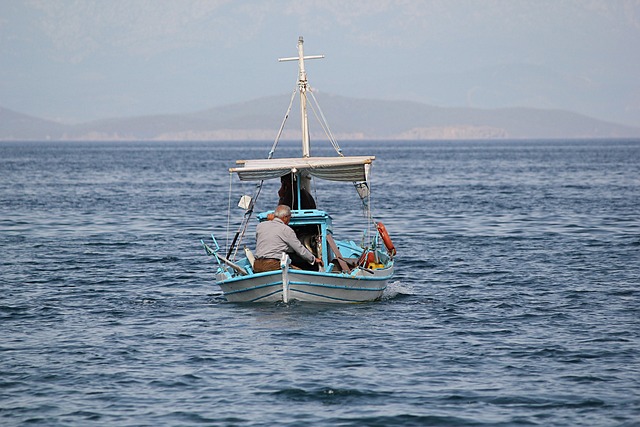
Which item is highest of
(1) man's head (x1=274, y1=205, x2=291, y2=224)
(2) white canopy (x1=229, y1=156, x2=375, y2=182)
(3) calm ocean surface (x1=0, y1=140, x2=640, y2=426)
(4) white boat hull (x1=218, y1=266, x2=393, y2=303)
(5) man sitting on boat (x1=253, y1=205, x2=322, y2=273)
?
(2) white canopy (x1=229, y1=156, x2=375, y2=182)

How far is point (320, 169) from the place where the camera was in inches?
934

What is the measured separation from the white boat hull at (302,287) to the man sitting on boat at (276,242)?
49cm

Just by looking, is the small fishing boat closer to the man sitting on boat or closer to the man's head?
the man sitting on boat

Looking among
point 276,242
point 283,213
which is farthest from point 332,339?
point 283,213

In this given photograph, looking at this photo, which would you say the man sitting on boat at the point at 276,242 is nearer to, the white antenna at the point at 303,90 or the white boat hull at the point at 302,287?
the white boat hull at the point at 302,287

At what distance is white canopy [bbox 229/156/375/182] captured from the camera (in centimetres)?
2347

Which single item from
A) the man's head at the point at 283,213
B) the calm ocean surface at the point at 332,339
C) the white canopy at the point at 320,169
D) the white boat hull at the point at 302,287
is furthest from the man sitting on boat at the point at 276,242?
the white canopy at the point at 320,169

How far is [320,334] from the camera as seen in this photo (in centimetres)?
1962

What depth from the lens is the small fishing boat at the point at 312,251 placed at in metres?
21.8

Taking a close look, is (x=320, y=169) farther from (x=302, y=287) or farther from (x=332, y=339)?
(x=332, y=339)

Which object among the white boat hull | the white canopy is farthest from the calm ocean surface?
the white canopy

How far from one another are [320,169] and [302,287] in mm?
3329

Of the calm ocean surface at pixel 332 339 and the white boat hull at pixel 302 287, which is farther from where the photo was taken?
the white boat hull at pixel 302 287

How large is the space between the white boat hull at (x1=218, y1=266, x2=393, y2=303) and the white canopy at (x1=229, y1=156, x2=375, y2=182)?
247 centimetres
